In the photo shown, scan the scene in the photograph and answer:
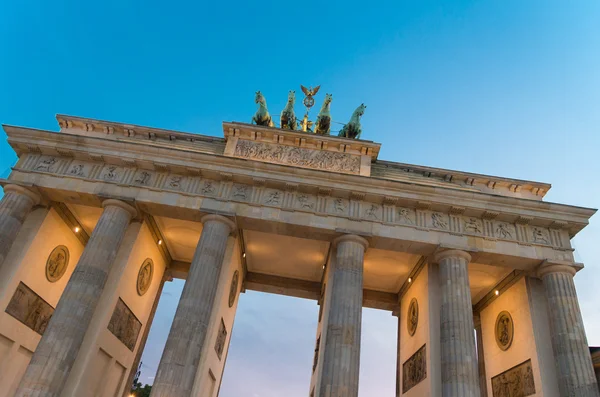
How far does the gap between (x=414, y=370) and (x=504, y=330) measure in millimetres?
4898

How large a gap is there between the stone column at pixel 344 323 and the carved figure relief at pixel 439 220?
324 centimetres

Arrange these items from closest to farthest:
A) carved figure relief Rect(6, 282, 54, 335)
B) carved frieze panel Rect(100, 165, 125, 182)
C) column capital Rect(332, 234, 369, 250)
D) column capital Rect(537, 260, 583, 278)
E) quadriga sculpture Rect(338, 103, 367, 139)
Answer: carved figure relief Rect(6, 282, 54, 335) < column capital Rect(537, 260, 583, 278) < column capital Rect(332, 234, 369, 250) < carved frieze panel Rect(100, 165, 125, 182) < quadriga sculpture Rect(338, 103, 367, 139)

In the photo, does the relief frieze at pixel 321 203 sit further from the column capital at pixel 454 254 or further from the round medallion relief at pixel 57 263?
the round medallion relief at pixel 57 263

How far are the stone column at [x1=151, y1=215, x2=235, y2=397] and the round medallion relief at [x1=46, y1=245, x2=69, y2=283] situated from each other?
7.45 metres

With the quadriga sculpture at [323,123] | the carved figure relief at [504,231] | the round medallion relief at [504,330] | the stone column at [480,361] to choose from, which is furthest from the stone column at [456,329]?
the quadriga sculpture at [323,123]

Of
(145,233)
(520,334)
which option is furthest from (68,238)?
(520,334)

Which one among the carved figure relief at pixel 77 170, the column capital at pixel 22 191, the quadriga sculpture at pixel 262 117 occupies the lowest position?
the column capital at pixel 22 191

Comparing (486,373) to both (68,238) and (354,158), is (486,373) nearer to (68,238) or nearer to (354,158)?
(354,158)

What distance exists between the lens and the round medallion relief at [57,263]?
19000mm

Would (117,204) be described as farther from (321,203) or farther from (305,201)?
(321,203)

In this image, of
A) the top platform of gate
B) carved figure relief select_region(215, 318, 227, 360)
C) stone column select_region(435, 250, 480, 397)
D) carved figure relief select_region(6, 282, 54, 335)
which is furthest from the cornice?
carved figure relief select_region(215, 318, 227, 360)

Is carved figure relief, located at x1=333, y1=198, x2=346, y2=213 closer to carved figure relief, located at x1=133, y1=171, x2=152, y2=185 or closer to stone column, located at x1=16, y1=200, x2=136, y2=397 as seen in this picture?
carved figure relief, located at x1=133, y1=171, x2=152, y2=185

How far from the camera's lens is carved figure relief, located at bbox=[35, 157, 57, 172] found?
18.6 metres

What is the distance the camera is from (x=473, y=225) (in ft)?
60.4
